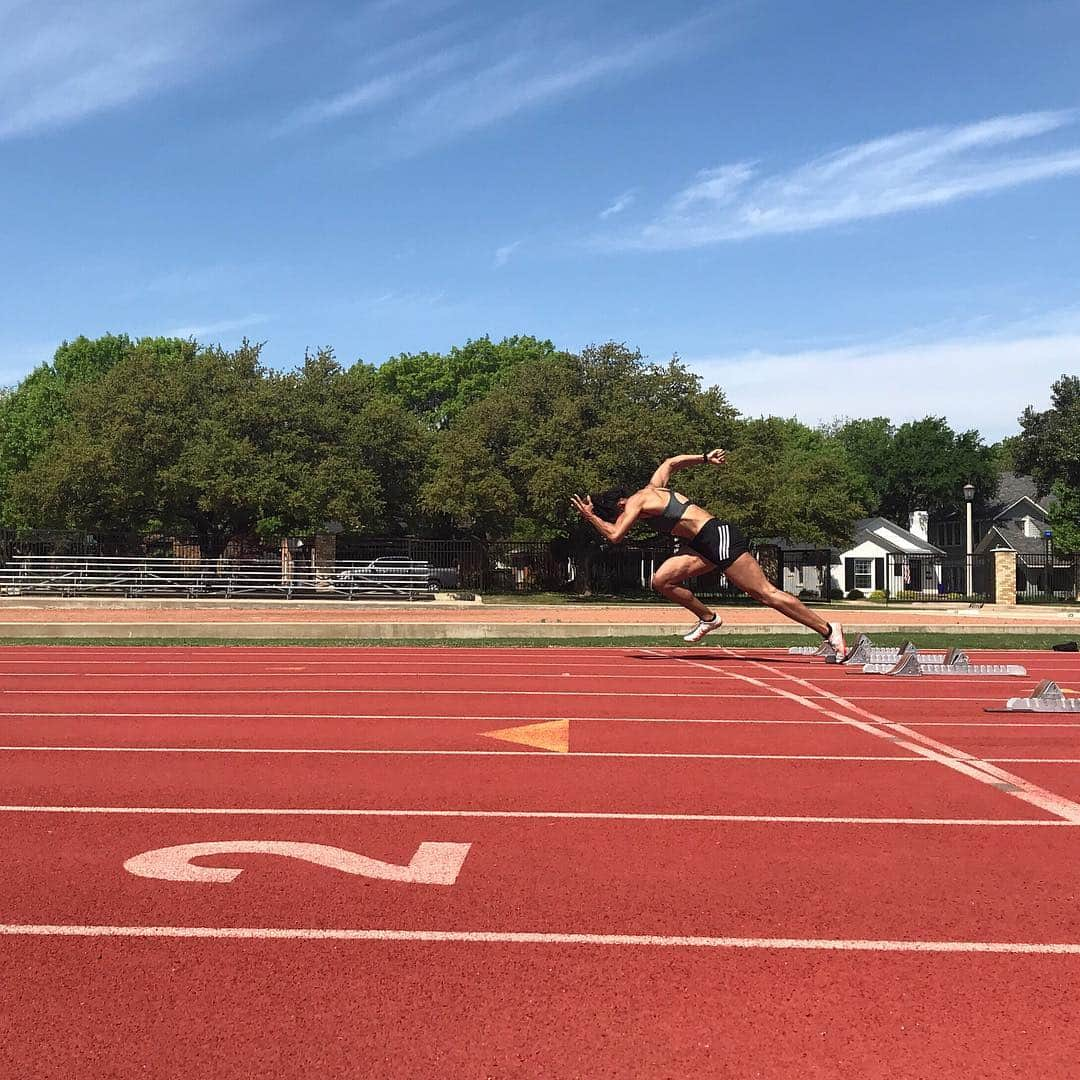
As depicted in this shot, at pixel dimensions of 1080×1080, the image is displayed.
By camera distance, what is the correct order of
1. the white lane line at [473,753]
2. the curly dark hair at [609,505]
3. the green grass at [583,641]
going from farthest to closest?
1. the green grass at [583,641]
2. the curly dark hair at [609,505]
3. the white lane line at [473,753]

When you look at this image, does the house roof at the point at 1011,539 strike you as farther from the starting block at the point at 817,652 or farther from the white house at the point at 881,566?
the starting block at the point at 817,652

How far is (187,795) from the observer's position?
6.60 m

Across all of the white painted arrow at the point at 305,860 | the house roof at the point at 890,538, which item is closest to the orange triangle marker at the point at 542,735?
the white painted arrow at the point at 305,860

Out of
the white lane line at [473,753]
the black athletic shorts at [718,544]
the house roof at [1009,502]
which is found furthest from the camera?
the house roof at [1009,502]

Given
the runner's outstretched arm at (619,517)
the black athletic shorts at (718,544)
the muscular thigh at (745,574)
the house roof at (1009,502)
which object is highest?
the house roof at (1009,502)

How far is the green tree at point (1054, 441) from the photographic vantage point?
52781mm

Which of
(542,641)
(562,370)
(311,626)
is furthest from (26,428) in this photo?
(542,641)

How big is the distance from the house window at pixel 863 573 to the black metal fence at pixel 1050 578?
9.24 meters

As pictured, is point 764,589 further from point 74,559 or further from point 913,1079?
point 74,559

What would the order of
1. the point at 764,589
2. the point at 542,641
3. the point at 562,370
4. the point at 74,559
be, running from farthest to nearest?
the point at 562,370 < the point at 74,559 < the point at 542,641 < the point at 764,589

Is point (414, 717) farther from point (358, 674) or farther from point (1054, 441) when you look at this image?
point (1054, 441)

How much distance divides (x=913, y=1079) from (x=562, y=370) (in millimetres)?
40494

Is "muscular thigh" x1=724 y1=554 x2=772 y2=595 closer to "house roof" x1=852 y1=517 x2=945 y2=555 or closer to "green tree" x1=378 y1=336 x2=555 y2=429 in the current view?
"house roof" x1=852 y1=517 x2=945 y2=555

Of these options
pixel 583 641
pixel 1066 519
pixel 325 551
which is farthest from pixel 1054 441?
pixel 583 641
